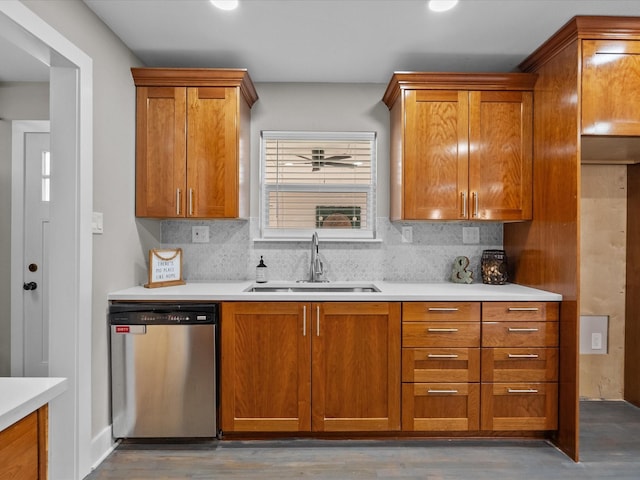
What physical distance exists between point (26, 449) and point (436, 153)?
100 inches

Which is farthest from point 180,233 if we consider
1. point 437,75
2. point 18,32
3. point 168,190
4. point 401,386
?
point 437,75

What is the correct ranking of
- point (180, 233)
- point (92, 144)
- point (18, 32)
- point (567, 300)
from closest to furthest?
point (18, 32) < point (92, 144) < point (567, 300) < point (180, 233)

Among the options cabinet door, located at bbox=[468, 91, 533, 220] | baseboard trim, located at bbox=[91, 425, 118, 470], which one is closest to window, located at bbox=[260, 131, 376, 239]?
cabinet door, located at bbox=[468, 91, 533, 220]

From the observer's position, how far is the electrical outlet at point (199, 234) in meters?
3.06

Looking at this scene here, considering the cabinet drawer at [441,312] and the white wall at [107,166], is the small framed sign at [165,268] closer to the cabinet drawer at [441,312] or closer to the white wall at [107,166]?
the white wall at [107,166]

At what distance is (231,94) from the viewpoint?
104 inches

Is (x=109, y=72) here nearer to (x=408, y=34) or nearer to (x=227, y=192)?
(x=227, y=192)

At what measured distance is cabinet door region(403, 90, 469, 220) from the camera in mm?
2672

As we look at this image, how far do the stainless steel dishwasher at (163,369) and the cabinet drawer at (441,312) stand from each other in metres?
1.18

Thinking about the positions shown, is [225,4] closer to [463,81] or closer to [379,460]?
[463,81]

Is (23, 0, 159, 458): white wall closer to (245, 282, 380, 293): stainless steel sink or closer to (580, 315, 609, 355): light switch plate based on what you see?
(245, 282, 380, 293): stainless steel sink

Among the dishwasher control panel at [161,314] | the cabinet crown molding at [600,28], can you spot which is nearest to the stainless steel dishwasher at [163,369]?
the dishwasher control panel at [161,314]

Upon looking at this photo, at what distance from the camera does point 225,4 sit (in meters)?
2.10

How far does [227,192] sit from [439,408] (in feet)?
6.34
